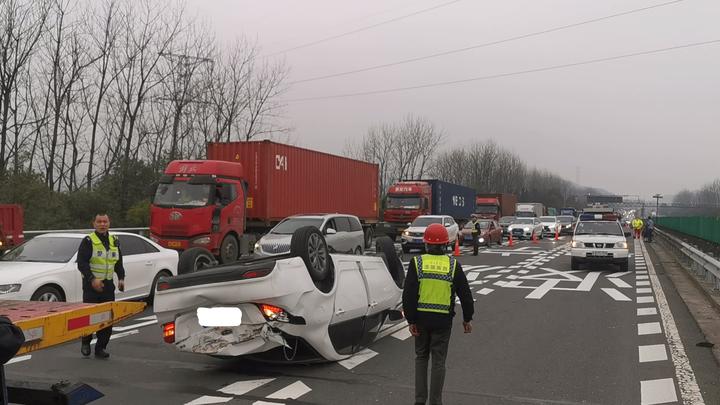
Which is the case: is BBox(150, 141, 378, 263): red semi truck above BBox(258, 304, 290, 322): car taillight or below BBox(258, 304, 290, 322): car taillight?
above

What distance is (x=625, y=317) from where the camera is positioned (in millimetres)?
9898

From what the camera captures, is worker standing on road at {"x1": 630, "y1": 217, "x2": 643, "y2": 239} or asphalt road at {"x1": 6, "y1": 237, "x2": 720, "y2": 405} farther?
worker standing on road at {"x1": 630, "y1": 217, "x2": 643, "y2": 239}

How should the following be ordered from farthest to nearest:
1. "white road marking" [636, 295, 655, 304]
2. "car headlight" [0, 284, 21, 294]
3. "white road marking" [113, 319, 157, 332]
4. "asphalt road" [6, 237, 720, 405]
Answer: "white road marking" [636, 295, 655, 304], "white road marking" [113, 319, 157, 332], "car headlight" [0, 284, 21, 294], "asphalt road" [6, 237, 720, 405]

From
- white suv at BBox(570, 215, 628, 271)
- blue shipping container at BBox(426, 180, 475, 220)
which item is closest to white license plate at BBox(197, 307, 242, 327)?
white suv at BBox(570, 215, 628, 271)

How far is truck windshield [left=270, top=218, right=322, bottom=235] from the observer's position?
1645 centimetres

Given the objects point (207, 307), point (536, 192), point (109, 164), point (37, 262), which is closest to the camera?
point (207, 307)

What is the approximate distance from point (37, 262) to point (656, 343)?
29.0 feet

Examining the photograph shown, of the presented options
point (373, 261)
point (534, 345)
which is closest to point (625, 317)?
point (534, 345)

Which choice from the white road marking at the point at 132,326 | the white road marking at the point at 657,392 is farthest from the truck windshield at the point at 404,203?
the white road marking at the point at 657,392

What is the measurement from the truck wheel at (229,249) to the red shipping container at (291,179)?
2261 millimetres

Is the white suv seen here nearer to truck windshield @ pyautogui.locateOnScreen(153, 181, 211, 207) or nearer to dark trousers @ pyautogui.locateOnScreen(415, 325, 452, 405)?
truck windshield @ pyautogui.locateOnScreen(153, 181, 211, 207)

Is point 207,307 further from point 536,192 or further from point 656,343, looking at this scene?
point 536,192

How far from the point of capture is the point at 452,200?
38250 mm

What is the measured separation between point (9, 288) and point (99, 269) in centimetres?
172
